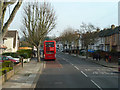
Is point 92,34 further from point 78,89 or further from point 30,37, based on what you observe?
point 78,89


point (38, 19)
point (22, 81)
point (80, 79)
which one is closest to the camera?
point (22, 81)

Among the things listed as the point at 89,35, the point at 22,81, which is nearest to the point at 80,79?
the point at 22,81

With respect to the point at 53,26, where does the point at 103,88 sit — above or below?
below

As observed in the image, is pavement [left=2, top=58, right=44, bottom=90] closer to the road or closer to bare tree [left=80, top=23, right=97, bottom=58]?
the road

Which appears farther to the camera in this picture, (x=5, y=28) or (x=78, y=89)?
(x=78, y=89)

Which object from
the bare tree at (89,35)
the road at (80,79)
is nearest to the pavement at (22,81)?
the road at (80,79)

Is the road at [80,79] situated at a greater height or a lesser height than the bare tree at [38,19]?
lesser

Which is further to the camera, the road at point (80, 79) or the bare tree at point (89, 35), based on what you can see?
the bare tree at point (89, 35)

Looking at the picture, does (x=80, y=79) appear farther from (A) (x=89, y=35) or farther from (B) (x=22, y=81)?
(A) (x=89, y=35)

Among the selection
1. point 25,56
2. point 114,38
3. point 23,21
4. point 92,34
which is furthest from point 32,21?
point 114,38

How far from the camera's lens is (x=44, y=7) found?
37.5 meters

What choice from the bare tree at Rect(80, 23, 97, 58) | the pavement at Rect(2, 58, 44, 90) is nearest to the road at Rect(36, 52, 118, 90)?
the pavement at Rect(2, 58, 44, 90)

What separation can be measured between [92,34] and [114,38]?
8.48 meters

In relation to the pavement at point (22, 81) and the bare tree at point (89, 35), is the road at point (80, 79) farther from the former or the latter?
the bare tree at point (89, 35)
